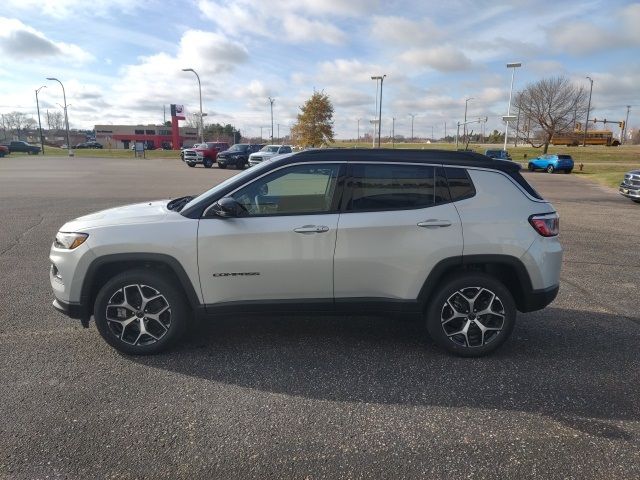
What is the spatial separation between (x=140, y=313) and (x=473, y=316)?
9.20ft

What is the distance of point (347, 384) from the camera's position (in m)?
3.46

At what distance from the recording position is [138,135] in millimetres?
108812

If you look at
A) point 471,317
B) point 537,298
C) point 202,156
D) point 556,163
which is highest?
point 202,156

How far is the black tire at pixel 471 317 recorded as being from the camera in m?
3.80

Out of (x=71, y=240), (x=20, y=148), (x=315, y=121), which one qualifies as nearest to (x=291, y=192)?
(x=71, y=240)

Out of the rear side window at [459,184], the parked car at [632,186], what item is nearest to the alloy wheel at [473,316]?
the rear side window at [459,184]

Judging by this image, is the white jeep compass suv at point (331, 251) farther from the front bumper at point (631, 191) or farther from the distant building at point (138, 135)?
the distant building at point (138, 135)

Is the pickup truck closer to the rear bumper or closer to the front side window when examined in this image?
the front side window

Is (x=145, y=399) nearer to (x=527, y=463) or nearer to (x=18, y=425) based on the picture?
(x=18, y=425)

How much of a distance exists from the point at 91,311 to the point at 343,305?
2.13 meters

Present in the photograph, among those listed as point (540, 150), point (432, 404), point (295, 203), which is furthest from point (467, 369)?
point (540, 150)

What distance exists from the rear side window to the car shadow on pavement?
4.56 ft

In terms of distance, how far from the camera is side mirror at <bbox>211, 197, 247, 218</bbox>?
360 centimetres

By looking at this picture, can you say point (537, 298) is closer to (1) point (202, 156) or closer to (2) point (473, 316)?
(2) point (473, 316)
